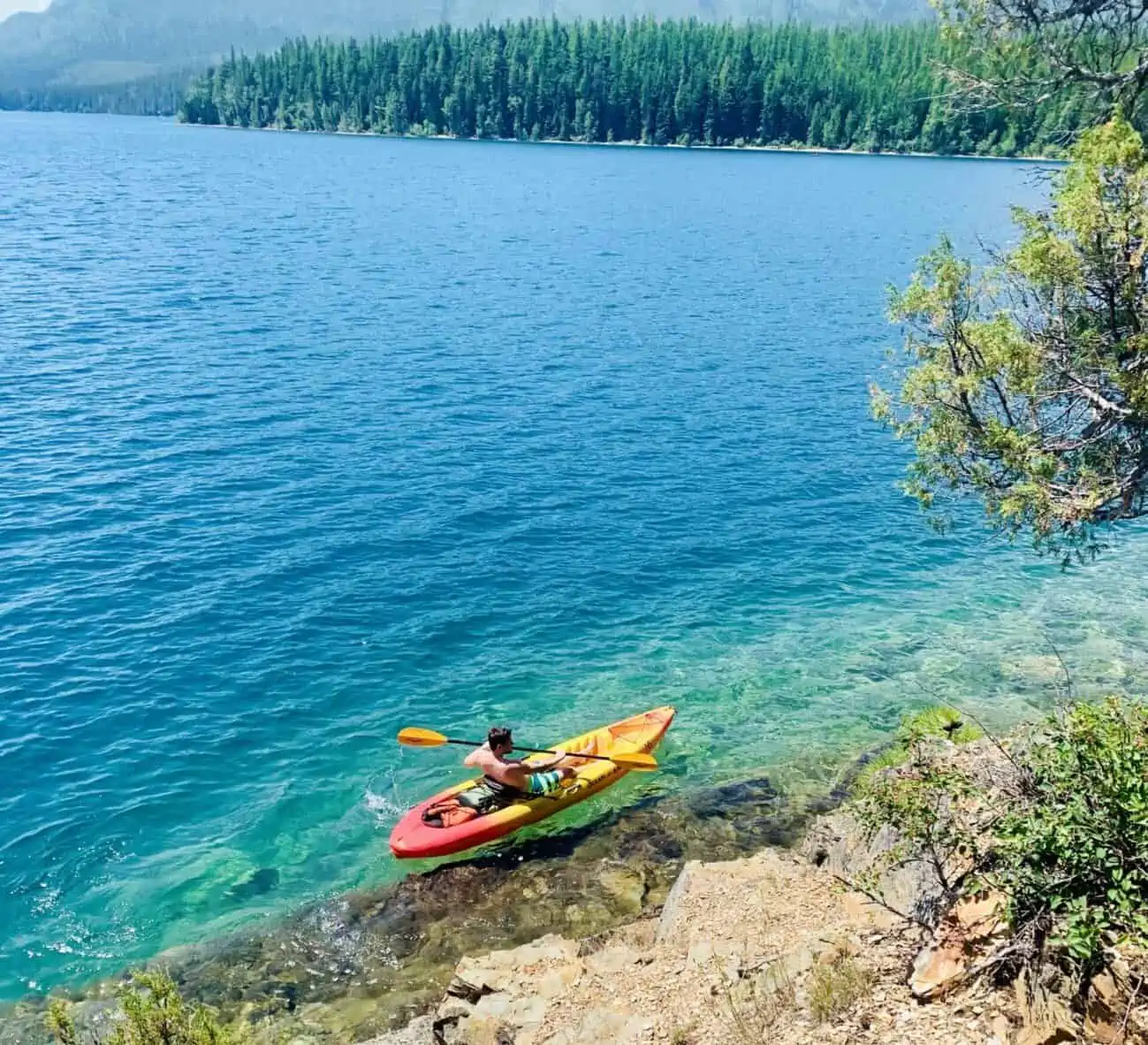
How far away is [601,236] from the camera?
255 feet

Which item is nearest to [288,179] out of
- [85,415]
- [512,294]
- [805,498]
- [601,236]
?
[601,236]

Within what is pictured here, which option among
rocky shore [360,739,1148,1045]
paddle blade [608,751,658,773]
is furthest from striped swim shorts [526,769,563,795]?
rocky shore [360,739,1148,1045]

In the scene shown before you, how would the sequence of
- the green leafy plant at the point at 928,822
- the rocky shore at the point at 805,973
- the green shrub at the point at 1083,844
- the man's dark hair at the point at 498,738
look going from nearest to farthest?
the green shrub at the point at 1083,844 < the rocky shore at the point at 805,973 < the green leafy plant at the point at 928,822 < the man's dark hair at the point at 498,738

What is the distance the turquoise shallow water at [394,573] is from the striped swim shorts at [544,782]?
90cm

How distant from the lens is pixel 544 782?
1756cm

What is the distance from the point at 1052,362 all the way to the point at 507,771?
10852 mm

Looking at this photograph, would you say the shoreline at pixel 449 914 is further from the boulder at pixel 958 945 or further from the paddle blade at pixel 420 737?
the boulder at pixel 958 945

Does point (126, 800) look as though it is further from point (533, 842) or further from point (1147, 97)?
point (1147, 97)

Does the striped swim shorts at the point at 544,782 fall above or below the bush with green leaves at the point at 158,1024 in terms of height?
below

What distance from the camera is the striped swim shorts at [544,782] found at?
17.5m

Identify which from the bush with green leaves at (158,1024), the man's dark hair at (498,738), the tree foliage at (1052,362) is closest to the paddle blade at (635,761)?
the man's dark hair at (498,738)

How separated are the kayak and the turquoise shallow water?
60cm

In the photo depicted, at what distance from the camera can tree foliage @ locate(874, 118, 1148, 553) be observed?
1327 centimetres

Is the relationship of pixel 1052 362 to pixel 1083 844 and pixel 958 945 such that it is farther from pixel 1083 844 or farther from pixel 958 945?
pixel 958 945
